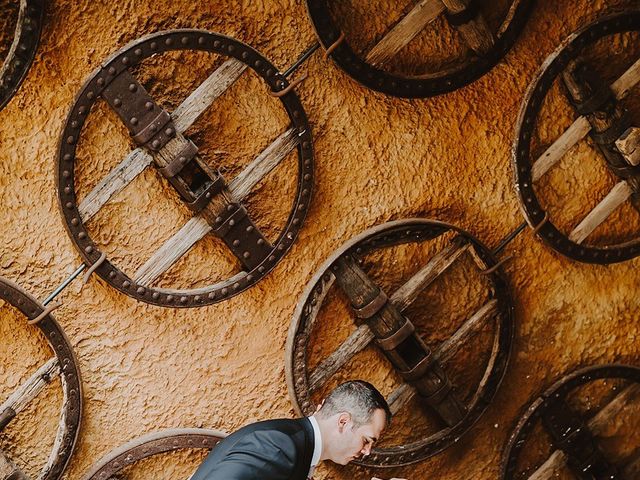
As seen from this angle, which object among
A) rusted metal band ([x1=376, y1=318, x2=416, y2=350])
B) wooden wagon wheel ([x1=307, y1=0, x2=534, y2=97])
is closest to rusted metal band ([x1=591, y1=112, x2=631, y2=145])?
wooden wagon wheel ([x1=307, y1=0, x2=534, y2=97])

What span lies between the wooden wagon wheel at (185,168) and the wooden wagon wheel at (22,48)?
0.63ft

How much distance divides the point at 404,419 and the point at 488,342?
1.71 feet

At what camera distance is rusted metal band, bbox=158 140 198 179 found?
90.4 inches

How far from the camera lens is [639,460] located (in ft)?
10.8

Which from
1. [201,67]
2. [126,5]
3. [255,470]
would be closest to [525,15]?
[201,67]

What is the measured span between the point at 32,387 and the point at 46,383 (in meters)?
0.05

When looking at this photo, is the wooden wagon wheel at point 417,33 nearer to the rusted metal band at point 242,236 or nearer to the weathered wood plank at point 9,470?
the rusted metal band at point 242,236

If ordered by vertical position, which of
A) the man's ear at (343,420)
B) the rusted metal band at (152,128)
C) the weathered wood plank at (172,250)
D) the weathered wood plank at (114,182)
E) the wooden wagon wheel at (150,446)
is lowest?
the man's ear at (343,420)

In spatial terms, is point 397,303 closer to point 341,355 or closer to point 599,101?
point 341,355

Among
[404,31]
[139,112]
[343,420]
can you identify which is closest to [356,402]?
[343,420]

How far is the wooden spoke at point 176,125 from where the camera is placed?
2.27 m

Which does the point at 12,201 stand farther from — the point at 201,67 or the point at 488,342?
the point at 488,342

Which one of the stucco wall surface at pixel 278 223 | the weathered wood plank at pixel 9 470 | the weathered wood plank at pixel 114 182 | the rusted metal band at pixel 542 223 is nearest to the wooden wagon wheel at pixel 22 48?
the stucco wall surface at pixel 278 223

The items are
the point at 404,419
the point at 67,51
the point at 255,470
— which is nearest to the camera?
the point at 255,470
